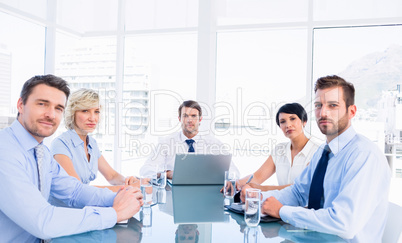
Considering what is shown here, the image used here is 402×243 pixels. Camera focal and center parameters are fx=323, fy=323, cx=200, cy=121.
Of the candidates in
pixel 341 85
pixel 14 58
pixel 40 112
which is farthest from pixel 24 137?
pixel 14 58

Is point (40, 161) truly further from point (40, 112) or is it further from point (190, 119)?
point (190, 119)

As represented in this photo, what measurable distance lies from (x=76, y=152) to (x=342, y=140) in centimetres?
179

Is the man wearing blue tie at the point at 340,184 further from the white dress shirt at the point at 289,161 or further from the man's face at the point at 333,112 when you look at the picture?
the white dress shirt at the point at 289,161

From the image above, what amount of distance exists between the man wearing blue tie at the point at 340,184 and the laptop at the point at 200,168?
1.74ft

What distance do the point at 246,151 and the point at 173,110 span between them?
4.17 feet

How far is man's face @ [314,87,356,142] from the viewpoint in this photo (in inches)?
66.5

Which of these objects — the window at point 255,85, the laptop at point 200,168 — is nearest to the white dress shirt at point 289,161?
the laptop at point 200,168

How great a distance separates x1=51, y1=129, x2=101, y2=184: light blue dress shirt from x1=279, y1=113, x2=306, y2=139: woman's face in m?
1.58

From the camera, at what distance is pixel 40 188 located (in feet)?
4.86

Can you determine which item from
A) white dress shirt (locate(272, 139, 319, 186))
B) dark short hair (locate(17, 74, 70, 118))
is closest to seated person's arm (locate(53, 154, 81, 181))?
dark short hair (locate(17, 74, 70, 118))

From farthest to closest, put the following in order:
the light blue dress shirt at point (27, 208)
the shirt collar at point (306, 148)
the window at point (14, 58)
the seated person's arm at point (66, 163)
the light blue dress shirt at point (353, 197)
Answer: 1. the window at point (14, 58)
2. the shirt collar at point (306, 148)
3. the seated person's arm at point (66, 163)
4. the light blue dress shirt at point (353, 197)
5. the light blue dress shirt at point (27, 208)

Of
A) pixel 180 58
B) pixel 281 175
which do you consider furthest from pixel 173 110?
pixel 281 175

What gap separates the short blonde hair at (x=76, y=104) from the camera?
2449 millimetres

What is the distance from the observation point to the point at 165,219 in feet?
4.92
